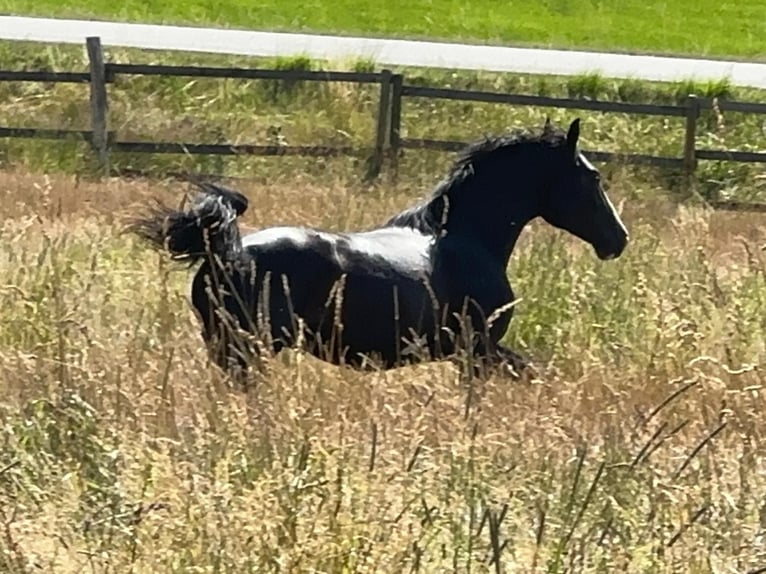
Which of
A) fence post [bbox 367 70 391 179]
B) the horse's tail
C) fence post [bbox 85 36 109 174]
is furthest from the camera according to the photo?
fence post [bbox 367 70 391 179]

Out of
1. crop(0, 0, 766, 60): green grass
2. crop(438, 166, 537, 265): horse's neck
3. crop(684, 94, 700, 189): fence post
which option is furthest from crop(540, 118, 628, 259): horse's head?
crop(0, 0, 766, 60): green grass

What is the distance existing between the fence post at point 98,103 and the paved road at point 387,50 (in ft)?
12.8

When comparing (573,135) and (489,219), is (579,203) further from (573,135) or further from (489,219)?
(489,219)

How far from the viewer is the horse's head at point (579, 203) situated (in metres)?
6.99

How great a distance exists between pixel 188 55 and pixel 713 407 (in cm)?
1434

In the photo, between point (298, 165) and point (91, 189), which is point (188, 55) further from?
point (91, 189)

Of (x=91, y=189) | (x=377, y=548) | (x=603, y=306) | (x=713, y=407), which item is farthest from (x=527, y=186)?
(x=91, y=189)

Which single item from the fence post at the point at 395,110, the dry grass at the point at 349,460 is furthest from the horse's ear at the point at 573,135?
the fence post at the point at 395,110

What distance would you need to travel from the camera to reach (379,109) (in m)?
15.3

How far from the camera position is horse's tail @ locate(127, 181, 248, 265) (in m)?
5.60

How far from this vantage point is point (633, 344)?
6.25 m

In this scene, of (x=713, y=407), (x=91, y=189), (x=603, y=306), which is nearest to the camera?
(x=713, y=407)

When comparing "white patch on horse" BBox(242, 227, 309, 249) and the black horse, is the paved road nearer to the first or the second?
the black horse

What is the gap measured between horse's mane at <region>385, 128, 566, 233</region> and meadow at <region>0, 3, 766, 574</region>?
70cm
